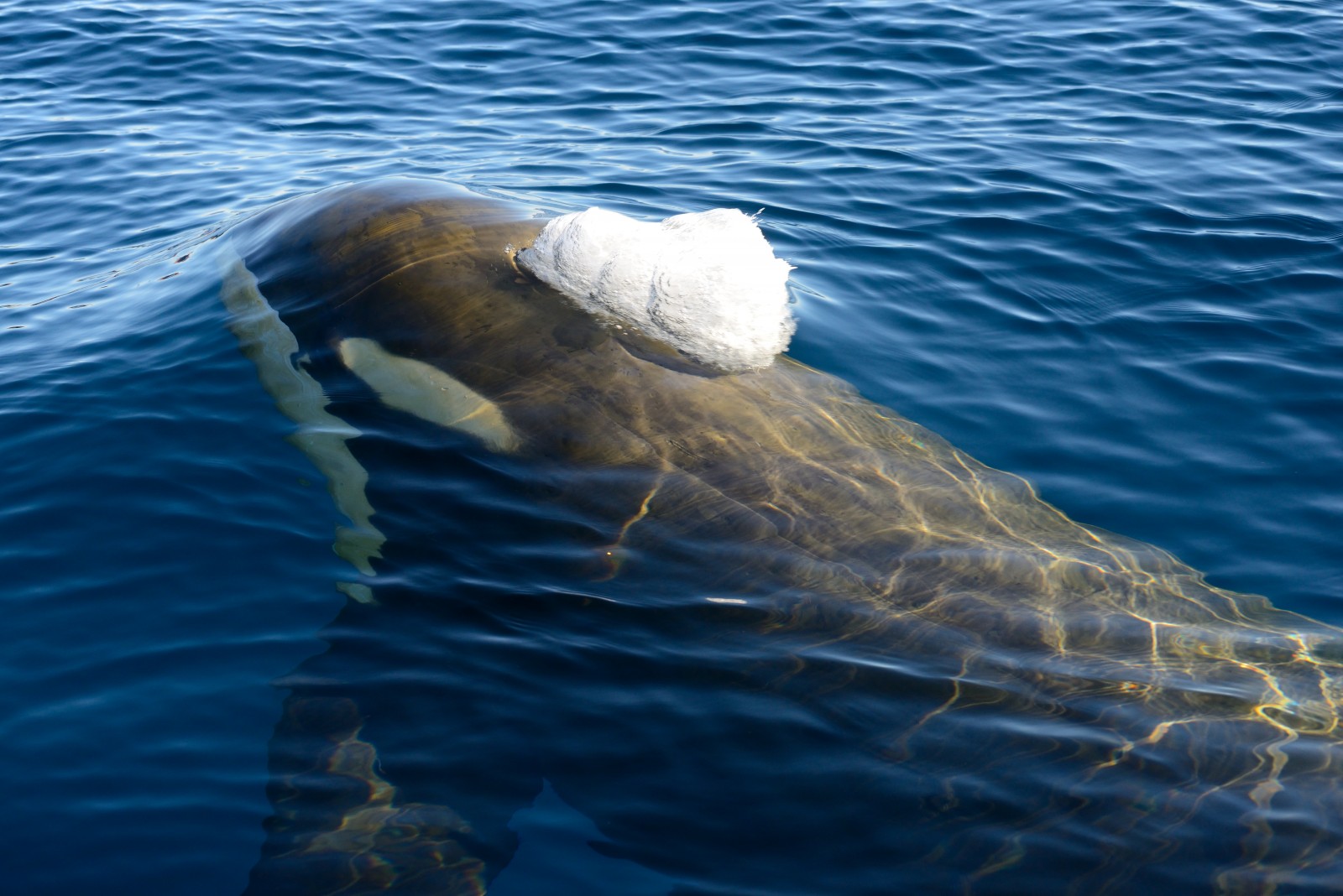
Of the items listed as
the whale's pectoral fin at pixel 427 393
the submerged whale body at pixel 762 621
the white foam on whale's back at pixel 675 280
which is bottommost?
the submerged whale body at pixel 762 621

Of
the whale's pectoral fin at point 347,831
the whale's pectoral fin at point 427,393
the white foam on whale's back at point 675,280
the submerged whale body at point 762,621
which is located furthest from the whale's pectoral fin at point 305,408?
the white foam on whale's back at point 675,280

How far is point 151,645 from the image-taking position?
190 inches

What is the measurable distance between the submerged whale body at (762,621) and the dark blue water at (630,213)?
10 centimetres

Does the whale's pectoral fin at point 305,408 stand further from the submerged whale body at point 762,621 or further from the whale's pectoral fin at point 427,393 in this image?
the whale's pectoral fin at point 427,393

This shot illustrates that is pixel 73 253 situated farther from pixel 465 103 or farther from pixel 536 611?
pixel 536 611

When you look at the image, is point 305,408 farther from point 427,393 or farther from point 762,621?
point 762,621

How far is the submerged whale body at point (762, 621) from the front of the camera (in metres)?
3.71

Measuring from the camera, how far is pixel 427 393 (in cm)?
529

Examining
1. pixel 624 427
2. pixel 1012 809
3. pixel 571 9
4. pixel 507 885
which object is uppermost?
pixel 571 9

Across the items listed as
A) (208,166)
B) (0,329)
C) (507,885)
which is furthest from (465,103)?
(507,885)

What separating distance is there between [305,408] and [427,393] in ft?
3.08

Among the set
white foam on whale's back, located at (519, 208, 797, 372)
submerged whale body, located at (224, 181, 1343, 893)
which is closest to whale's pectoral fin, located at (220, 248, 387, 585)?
submerged whale body, located at (224, 181, 1343, 893)

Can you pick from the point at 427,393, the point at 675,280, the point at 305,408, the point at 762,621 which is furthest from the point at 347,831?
the point at 675,280

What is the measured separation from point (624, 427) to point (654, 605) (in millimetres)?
859
